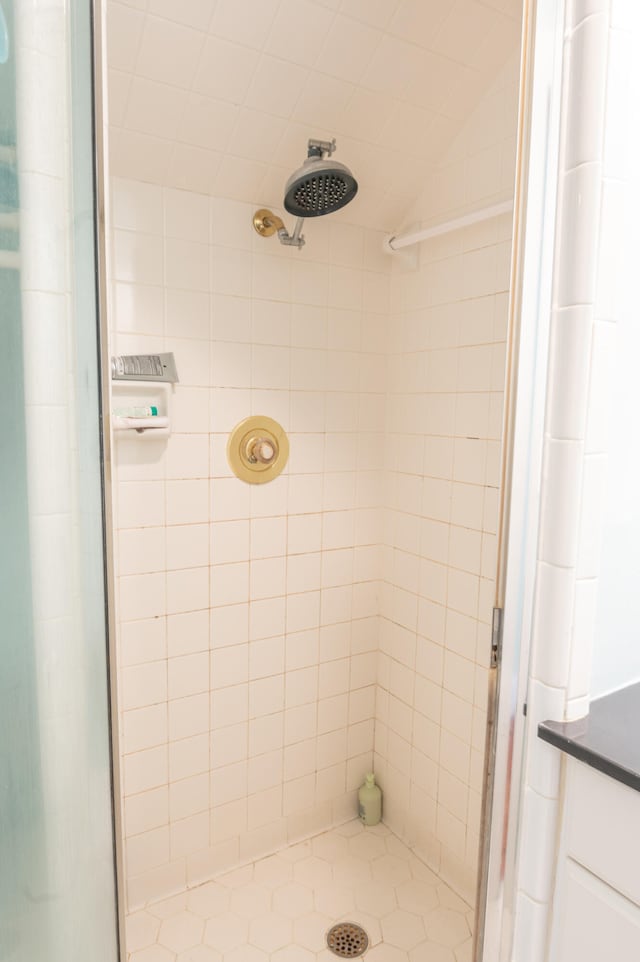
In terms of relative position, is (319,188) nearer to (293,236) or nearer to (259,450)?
(293,236)

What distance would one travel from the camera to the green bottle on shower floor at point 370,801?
2.02m

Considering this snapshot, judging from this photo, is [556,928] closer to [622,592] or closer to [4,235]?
[622,592]

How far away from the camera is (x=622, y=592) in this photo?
0.91 m

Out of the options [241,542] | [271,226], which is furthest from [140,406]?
[271,226]

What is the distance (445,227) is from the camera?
5.28 ft

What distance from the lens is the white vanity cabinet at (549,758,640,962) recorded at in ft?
2.50

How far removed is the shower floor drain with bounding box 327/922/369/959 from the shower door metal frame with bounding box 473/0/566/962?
0.80 m

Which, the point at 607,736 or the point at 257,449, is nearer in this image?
the point at 607,736

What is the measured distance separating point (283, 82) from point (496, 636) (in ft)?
4.34

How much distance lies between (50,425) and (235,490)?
1.17 meters

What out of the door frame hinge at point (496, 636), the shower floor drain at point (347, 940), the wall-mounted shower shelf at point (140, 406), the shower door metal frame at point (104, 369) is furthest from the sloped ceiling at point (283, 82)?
the shower floor drain at point (347, 940)

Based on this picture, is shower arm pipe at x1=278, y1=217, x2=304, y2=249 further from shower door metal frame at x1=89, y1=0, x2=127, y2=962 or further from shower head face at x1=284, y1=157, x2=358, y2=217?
shower door metal frame at x1=89, y1=0, x2=127, y2=962

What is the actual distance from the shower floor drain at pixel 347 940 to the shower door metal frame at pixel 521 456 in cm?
80

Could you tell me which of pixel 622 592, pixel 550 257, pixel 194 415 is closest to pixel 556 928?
pixel 622 592
